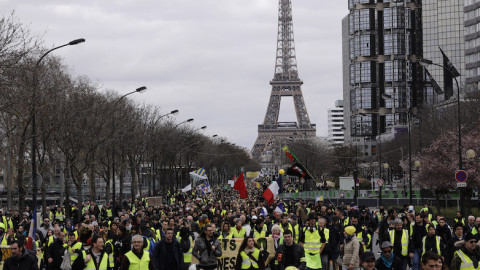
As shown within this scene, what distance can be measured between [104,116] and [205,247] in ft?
101

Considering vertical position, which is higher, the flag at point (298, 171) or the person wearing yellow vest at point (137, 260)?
the flag at point (298, 171)

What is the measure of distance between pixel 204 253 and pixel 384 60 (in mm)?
134024

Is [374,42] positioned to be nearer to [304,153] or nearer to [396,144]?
[304,153]

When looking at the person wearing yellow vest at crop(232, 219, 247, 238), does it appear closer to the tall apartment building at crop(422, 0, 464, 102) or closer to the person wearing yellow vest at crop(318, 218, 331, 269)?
the person wearing yellow vest at crop(318, 218, 331, 269)

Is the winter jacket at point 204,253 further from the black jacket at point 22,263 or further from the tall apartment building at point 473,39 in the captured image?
the tall apartment building at point 473,39

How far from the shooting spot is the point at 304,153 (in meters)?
111

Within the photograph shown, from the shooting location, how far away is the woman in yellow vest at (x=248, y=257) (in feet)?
40.7

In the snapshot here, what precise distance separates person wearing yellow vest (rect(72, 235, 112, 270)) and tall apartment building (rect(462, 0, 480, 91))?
86.9 m

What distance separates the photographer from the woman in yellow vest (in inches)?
489

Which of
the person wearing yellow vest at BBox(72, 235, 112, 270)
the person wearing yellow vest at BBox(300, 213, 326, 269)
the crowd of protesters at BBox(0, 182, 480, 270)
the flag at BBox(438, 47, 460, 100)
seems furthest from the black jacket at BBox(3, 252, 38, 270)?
the flag at BBox(438, 47, 460, 100)

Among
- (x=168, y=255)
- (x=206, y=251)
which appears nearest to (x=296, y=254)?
(x=206, y=251)

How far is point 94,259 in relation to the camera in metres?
12.3

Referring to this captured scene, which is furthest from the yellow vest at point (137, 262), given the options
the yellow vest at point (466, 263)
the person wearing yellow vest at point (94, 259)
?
the yellow vest at point (466, 263)

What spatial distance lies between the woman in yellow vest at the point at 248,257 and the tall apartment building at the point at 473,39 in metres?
86.0
